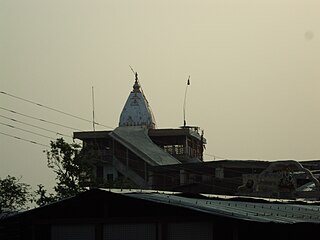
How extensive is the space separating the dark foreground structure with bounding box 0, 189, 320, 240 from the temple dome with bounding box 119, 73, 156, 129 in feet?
203

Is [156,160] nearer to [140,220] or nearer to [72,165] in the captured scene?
Answer: [72,165]

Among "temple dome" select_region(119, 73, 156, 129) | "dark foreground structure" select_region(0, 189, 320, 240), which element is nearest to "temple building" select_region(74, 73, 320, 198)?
"temple dome" select_region(119, 73, 156, 129)

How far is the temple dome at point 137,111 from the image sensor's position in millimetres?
81625

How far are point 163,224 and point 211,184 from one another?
3747cm

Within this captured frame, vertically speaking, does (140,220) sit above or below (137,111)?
below

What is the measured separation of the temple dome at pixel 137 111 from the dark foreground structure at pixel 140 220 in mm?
61899

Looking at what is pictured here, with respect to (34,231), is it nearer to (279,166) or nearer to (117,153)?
(279,166)

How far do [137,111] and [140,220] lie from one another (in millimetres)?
64635

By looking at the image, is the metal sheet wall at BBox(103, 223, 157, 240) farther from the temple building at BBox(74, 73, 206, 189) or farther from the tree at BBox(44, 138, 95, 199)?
the temple building at BBox(74, 73, 206, 189)

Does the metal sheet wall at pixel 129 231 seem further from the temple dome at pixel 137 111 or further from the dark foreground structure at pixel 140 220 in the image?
the temple dome at pixel 137 111

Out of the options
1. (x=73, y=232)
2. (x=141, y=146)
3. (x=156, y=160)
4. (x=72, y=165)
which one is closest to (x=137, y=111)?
(x=141, y=146)

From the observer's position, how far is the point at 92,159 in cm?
4372

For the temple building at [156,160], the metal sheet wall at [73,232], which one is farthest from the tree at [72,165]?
the metal sheet wall at [73,232]

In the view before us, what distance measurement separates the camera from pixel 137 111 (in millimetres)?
82438
